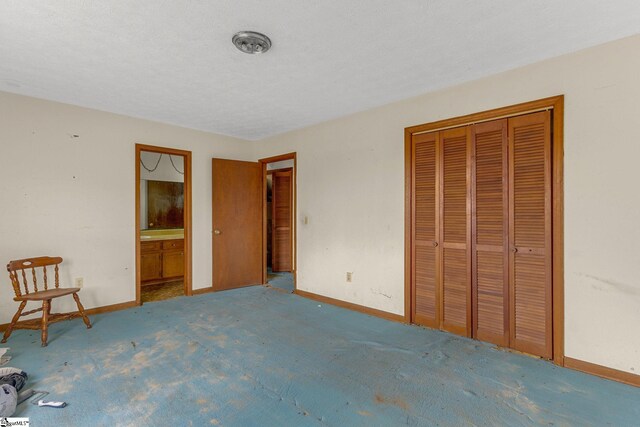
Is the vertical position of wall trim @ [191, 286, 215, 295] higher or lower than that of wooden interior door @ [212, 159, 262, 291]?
lower

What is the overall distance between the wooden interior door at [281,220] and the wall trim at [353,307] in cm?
182

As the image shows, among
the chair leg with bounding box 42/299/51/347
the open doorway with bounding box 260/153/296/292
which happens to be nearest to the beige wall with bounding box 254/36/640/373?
the open doorway with bounding box 260/153/296/292

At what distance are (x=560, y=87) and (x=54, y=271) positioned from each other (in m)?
5.20

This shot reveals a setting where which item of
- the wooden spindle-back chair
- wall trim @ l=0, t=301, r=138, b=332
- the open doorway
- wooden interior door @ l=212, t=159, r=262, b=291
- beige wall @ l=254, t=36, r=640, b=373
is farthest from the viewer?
the open doorway

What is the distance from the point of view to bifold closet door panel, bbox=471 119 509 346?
2754 mm

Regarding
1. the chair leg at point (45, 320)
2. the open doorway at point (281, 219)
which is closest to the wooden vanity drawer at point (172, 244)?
the open doorway at point (281, 219)

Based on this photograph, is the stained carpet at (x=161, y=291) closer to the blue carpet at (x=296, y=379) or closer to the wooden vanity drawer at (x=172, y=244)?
the wooden vanity drawer at (x=172, y=244)

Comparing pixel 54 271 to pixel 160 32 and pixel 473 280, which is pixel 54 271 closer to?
pixel 160 32

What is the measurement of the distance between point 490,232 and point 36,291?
457cm

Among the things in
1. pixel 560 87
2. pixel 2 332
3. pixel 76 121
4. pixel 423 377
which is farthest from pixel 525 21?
pixel 2 332

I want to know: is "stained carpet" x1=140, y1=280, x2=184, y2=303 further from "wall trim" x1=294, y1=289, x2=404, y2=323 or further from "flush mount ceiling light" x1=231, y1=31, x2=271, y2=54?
"flush mount ceiling light" x1=231, y1=31, x2=271, y2=54

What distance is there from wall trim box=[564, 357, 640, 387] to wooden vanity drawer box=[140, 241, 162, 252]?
5319mm

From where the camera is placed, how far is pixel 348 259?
3.97 meters

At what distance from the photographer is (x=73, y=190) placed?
3.62 metres
